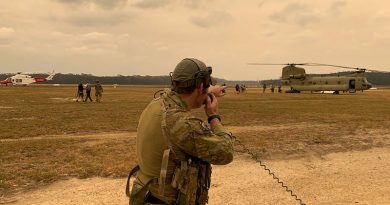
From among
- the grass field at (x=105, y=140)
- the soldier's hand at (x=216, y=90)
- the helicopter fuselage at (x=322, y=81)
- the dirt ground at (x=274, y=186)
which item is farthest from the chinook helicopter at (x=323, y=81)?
the soldier's hand at (x=216, y=90)

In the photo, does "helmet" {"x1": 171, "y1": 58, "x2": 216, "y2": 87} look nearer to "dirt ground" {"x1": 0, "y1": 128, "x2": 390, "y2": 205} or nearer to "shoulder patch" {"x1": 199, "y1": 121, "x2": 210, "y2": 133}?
"shoulder patch" {"x1": 199, "y1": 121, "x2": 210, "y2": 133}

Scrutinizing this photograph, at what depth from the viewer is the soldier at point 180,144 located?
2.88m

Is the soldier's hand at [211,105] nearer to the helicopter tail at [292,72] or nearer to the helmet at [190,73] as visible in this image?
the helmet at [190,73]

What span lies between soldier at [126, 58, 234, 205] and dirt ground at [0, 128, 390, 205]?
4.79 metres

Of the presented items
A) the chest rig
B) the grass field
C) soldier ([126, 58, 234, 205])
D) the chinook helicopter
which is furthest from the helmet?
the chinook helicopter

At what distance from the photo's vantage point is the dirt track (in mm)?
7965

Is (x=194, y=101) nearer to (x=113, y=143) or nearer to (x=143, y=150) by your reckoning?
(x=143, y=150)

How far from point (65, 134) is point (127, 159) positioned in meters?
5.92

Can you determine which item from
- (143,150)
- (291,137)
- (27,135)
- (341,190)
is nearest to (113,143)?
(27,135)

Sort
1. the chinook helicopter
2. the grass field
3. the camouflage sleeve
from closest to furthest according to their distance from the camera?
the camouflage sleeve, the grass field, the chinook helicopter

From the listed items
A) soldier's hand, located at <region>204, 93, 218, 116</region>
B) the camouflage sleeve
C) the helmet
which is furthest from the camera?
soldier's hand, located at <region>204, 93, 218, 116</region>

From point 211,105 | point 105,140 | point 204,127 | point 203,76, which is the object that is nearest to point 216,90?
point 211,105

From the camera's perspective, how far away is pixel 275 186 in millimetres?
8859

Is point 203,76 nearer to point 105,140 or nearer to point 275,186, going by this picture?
point 275,186
